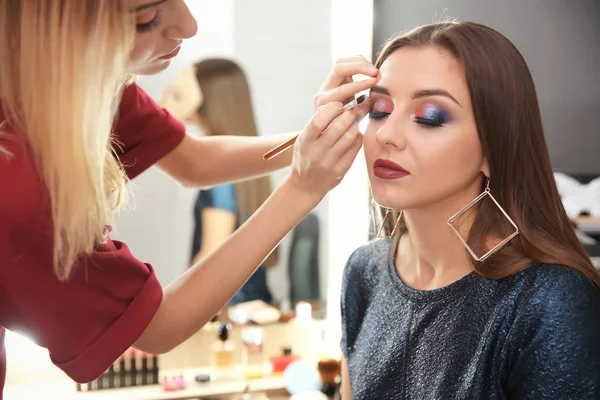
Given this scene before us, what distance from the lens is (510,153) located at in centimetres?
102

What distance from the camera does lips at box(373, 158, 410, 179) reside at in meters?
1.05

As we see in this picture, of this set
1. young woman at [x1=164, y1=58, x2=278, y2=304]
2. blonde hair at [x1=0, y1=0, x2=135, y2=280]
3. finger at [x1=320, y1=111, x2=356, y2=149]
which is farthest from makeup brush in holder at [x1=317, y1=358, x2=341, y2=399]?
blonde hair at [x1=0, y1=0, x2=135, y2=280]

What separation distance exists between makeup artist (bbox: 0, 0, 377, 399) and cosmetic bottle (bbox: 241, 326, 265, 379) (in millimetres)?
1195

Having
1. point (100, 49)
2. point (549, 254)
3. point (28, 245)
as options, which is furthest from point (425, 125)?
point (28, 245)

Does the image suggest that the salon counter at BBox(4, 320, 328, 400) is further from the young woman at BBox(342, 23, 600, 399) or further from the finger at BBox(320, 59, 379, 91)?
the finger at BBox(320, 59, 379, 91)

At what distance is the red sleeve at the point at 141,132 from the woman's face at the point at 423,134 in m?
0.46

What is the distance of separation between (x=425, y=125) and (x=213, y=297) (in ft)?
1.50

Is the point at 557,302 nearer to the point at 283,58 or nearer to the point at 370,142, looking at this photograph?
the point at 370,142

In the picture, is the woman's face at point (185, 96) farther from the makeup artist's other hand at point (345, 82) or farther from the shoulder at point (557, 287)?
the shoulder at point (557, 287)

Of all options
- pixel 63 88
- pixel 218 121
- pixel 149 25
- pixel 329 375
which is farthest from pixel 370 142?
pixel 329 375

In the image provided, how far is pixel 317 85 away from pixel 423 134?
47.4 inches

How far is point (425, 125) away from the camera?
1.03m

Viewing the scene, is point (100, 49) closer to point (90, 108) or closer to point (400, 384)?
point (90, 108)

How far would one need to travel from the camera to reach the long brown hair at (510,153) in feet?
3.27
